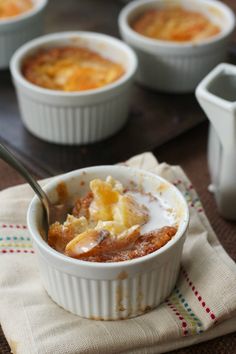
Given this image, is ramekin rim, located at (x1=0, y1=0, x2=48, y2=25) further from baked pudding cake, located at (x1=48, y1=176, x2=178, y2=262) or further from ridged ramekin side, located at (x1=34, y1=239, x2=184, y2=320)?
ridged ramekin side, located at (x1=34, y1=239, x2=184, y2=320)

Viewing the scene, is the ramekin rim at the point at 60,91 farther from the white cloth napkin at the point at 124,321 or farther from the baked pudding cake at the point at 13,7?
the white cloth napkin at the point at 124,321

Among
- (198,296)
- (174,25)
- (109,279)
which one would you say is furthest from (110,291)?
(174,25)

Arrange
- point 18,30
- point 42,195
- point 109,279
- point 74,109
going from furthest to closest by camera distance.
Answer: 1. point 18,30
2. point 74,109
3. point 42,195
4. point 109,279

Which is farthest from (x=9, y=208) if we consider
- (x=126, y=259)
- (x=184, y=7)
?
(x=184, y=7)

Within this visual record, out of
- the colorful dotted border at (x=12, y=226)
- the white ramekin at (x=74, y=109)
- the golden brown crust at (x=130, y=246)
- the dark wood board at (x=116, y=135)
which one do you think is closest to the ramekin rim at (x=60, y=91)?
the white ramekin at (x=74, y=109)

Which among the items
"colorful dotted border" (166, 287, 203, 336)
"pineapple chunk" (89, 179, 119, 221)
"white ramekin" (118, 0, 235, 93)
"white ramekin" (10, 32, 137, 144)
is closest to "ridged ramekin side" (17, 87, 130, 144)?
"white ramekin" (10, 32, 137, 144)

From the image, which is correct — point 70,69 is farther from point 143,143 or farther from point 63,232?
point 63,232
